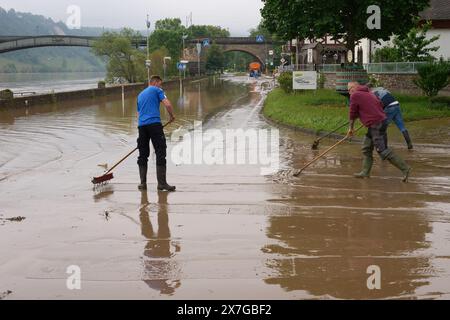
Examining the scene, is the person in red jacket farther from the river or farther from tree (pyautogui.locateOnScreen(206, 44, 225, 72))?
tree (pyautogui.locateOnScreen(206, 44, 225, 72))

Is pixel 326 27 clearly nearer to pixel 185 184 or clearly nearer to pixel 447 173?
pixel 447 173

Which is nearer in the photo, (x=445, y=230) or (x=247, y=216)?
(x=445, y=230)

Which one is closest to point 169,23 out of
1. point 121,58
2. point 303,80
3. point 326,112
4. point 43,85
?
point 43,85

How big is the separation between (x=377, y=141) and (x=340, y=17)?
1540 cm

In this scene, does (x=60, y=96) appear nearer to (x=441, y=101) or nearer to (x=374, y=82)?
(x=374, y=82)

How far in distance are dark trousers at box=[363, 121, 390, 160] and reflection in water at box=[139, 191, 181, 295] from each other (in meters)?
3.69

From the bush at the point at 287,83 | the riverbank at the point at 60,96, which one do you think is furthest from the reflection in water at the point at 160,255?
the riverbank at the point at 60,96

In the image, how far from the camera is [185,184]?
9258 mm

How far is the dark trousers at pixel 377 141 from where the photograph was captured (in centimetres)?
895

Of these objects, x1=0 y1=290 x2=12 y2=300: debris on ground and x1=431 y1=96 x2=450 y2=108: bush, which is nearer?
x1=0 y1=290 x2=12 y2=300: debris on ground

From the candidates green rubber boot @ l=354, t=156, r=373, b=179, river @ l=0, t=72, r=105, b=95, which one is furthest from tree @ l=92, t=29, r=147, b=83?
green rubber boot @ l=354, t=156, r=373, b=179

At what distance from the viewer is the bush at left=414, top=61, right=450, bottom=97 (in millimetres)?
21078
